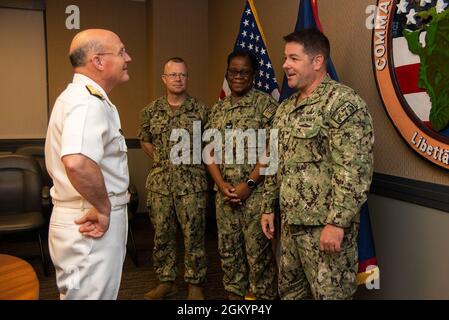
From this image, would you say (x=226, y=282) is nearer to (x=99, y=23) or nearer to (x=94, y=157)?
(x=94, y=157)

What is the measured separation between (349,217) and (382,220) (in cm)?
44

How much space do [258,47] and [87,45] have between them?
4.90ft

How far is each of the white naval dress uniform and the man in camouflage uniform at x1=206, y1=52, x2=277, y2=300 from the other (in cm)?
90

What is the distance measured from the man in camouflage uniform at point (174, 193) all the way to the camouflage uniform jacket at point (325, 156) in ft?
2.72

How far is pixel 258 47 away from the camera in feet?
9.12

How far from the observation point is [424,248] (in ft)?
5.41

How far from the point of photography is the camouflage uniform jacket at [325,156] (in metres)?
1.56

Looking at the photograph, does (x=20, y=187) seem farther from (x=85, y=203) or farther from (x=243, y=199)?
(x=85, y=203)

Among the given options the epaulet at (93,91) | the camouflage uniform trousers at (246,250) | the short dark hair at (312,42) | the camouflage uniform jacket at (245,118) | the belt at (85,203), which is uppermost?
the short dark hair at (312,42)

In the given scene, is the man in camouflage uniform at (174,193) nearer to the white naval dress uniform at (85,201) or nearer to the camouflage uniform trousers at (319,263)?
the camouflage uniform trousers at (319,263)

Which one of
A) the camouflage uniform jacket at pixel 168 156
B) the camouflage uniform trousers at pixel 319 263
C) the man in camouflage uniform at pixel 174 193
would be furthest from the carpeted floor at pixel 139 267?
the camouflage uniform trousers at pixel 319 263

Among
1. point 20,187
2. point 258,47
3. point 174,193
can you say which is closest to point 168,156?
point 174,193

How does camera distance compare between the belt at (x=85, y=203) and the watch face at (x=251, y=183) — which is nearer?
the belt at (x=85, y=203)

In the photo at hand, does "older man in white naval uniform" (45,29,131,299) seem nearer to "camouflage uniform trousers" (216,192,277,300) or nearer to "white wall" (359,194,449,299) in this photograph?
"camouflage uniform trousers" (216,192,277,300)
